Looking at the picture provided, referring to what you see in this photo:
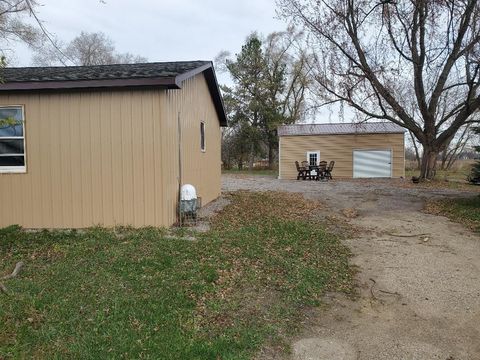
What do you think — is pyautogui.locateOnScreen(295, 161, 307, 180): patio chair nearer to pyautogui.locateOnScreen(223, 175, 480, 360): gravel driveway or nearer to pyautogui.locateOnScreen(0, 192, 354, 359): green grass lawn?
pyautogui.locateOnScreen(223, 175, 480, 360): gravel driveway

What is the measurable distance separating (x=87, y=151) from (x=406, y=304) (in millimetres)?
5996

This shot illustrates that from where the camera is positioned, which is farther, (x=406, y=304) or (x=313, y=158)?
(x=313, y=158)

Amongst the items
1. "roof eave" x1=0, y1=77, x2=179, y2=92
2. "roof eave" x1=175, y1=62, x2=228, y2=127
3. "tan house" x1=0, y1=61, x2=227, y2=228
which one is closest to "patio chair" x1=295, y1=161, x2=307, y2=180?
"roof eave" x1=175, y1=62, x2=228, y2=127

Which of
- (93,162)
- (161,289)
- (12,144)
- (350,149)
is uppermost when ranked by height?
(12,144)

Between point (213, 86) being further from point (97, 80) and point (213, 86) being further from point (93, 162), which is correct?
point (93, 162)

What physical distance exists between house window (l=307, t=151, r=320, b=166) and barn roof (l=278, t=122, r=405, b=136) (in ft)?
4.15

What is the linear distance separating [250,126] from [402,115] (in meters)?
17.7

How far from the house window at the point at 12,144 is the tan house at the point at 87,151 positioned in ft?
0.06

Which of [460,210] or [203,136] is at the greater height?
[203,136]

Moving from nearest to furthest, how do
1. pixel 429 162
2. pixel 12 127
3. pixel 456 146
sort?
pixel 12 127
pixel 429 162
pixel 456 146

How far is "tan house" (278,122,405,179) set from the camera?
25.6m

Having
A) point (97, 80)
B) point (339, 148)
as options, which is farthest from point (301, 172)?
point (97, 80)

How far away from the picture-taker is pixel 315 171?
2395 cm

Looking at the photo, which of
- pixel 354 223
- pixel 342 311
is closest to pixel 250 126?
pixel 354 223
